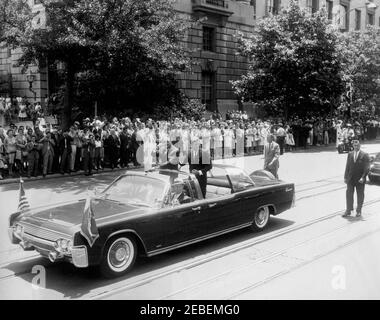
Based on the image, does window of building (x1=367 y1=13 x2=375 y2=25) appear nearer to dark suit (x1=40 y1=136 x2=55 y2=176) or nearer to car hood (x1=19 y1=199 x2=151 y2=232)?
dark suit (x1=40 y1=136 x2=55 y2=176)

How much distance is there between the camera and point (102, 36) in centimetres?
1606

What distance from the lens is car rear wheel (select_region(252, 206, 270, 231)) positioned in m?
9.14

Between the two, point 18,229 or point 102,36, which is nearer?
point 18,229

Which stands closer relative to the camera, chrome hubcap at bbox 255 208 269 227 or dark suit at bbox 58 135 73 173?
chrome hubcap at bbox 255 208 269 227

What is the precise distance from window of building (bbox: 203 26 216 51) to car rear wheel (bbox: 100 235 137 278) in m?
26.0

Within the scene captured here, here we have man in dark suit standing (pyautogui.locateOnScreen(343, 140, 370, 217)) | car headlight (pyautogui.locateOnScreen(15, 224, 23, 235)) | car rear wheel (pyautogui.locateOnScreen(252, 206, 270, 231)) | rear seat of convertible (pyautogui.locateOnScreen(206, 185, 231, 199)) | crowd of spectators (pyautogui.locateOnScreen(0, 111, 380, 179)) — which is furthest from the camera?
crowd of spectators (pyautogui.locateOnScreen(0, 111, 380, 179))

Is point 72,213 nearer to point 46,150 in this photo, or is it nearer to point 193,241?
point 193,241

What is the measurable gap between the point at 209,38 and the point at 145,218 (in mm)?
26254

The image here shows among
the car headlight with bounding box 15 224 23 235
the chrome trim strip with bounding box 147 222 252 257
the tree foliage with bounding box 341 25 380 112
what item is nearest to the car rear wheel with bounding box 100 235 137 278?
the chrome trim strip with bounding box 147 222 252 257

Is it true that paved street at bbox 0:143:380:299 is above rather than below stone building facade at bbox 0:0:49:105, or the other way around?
below

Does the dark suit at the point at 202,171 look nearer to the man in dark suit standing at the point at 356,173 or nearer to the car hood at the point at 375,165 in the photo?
the man in dark suit standing at the point at 356,173

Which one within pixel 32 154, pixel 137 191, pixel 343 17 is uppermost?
pixel 343 17

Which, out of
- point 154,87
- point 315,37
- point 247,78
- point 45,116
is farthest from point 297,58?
point 45,116

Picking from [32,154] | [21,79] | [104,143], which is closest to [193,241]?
[32,154]
